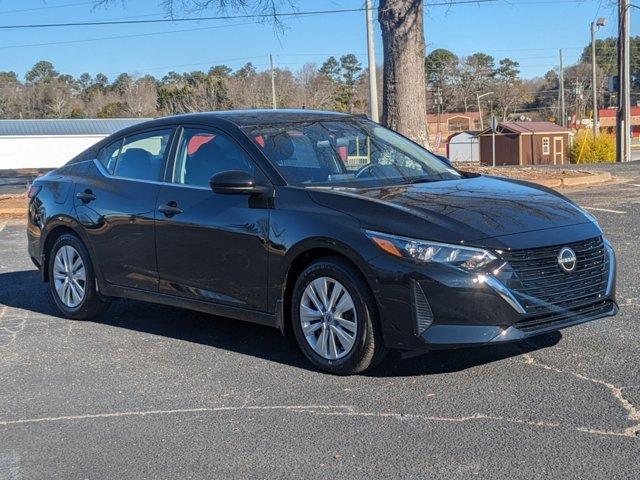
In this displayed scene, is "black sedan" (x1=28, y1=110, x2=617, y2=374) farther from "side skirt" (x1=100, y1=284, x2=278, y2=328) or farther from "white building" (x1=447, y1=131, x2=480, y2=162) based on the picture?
"white building" (x1=447, y1=131, x2=480, y2=162)

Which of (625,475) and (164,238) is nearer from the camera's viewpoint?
(625,475)

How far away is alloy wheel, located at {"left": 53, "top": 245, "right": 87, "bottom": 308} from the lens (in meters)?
6.89

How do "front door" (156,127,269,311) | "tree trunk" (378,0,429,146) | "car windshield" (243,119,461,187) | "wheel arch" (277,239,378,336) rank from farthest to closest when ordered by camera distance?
"tree trunk" (378,0,429,146)
"car windshield" (243,119,461,187)
"front door" (156,127,269,311)
"wheel arch" (277,239,378,336)

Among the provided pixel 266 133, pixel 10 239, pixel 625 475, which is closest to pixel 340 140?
pixel 266 133

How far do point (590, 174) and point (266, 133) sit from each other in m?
12.2

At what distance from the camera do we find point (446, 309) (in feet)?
15.1

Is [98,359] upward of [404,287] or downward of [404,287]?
downward

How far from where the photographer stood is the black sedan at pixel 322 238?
4660 mm

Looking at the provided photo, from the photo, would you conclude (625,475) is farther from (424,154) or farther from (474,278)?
(424,154)

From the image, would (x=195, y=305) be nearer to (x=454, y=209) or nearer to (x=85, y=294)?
(x=85, y=294)

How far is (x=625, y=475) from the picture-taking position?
11.6 feet

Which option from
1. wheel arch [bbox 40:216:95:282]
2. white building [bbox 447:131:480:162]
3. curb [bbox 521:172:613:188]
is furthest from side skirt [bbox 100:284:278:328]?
white building [bbox 447:131:480:162]

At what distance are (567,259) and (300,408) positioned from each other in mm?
1744

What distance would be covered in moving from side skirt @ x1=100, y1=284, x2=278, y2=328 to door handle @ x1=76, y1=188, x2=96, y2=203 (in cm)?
71
